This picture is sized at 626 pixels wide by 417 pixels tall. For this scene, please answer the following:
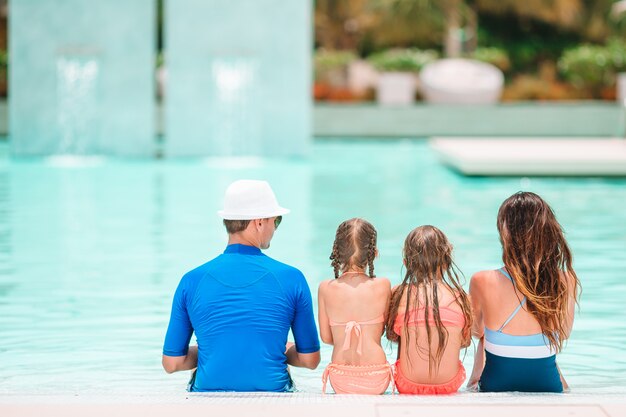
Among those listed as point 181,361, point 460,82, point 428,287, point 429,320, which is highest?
point 460,82

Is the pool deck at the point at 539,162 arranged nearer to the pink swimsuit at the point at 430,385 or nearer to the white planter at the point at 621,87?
the white planter at the point at 621,87

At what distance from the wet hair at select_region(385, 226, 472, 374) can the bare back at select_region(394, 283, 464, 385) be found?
0.5 inches

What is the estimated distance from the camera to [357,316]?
4344 mm

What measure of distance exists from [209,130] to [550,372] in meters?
15.3

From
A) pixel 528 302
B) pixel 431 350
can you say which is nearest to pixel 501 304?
pixel 528 302

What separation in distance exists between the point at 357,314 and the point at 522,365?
0.64 m

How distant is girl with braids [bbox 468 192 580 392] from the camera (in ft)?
14.0

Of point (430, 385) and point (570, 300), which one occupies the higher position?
point (570, 300)

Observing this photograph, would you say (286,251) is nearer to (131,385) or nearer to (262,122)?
(131,385)

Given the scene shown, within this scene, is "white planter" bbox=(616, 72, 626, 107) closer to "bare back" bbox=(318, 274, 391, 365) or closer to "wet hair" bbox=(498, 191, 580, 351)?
"wet hair" bbox=(498, 191, 580, 351)

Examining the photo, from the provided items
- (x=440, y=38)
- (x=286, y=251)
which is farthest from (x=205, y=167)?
(x=440, y=38)

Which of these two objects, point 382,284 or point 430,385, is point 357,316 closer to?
point 382,284

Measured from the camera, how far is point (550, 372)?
4281mm

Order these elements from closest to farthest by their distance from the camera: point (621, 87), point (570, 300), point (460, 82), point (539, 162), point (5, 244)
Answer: point (570, 300) < point (5, 244) < point (539, 162) < point (621, 87) < point (460, 82)
